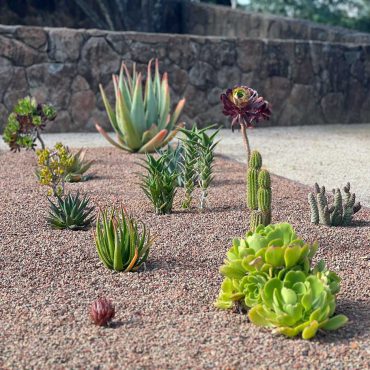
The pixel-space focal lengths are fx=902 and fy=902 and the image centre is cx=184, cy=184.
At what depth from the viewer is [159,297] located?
14.6 ft

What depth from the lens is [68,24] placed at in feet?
56.9

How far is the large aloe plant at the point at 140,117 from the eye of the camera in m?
9.20

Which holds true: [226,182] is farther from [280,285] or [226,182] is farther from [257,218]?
[280,285]

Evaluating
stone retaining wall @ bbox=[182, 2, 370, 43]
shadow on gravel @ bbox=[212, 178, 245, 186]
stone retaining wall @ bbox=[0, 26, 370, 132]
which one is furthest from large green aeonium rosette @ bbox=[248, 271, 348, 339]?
stone retaining wall @ bbox=[182, 2, 370, 43]

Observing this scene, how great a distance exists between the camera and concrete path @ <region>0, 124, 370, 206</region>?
848cm

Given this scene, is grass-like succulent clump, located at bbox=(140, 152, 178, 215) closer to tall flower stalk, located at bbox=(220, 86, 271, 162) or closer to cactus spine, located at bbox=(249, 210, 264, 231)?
tall flower stalk, located at bbox=(220, 86, 271, 162)

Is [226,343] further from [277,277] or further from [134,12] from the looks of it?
[134,12]

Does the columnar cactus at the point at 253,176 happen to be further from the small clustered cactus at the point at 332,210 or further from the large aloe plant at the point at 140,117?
the large aloe plant at the point at 140,117

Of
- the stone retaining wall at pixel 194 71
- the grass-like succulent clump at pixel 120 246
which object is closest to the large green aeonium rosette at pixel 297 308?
the grass-like succulent clump at pixel 120 246

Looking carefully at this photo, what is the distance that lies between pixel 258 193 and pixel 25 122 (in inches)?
162

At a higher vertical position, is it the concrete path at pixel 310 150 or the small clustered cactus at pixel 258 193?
the small clustered cactus at pixel 258 193

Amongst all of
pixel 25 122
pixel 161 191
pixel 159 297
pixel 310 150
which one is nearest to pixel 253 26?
pixel 310 150

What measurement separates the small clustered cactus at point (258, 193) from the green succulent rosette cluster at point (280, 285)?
0.78 metres

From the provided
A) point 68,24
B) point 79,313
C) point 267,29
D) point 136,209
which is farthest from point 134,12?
point 79,313
